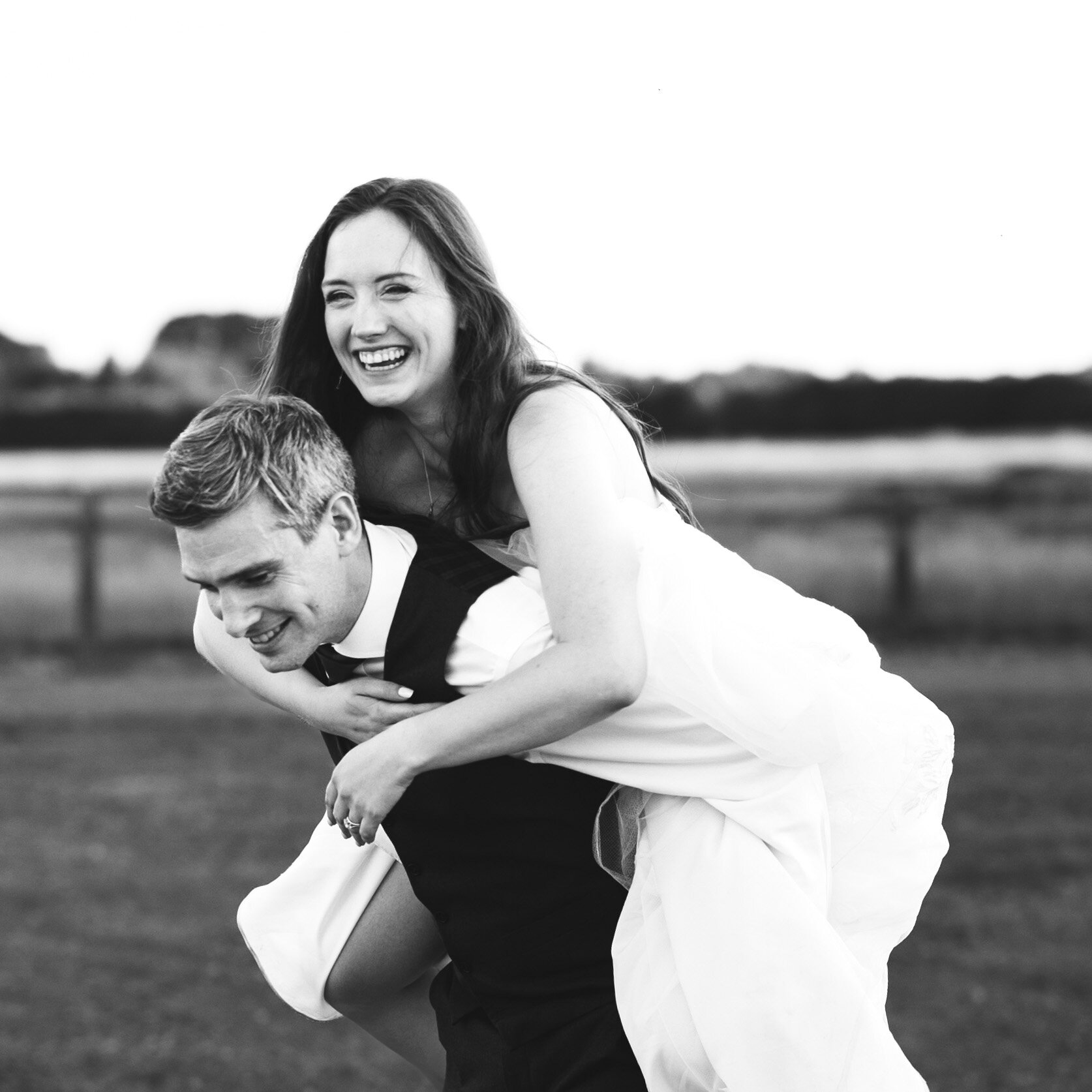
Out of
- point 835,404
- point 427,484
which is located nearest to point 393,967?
point 427,484

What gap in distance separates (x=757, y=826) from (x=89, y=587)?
35.6 feet

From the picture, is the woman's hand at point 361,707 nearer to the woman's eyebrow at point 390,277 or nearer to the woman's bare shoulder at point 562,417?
the woman's bare shoulder at point 562,417

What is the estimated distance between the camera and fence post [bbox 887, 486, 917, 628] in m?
12.7

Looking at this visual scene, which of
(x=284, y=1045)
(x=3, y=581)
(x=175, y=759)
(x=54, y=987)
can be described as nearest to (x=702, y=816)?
(x=284, y=1045)

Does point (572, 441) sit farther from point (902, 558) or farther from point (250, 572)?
point (902, 558)

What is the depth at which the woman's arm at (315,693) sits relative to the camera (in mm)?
2650

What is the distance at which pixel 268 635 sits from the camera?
8.46ft

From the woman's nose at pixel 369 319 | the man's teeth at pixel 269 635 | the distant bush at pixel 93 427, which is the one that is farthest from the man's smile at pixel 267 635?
the distant bush at pixel 93 427

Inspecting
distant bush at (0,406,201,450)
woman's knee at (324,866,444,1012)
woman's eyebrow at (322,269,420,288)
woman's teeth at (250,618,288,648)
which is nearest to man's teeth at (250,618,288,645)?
woman's teeth at (250,618,288,648)

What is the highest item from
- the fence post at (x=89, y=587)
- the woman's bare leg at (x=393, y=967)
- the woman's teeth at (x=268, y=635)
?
the woman's teeth at (x=268, y=635)

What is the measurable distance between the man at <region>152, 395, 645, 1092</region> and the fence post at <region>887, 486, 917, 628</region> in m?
10.3

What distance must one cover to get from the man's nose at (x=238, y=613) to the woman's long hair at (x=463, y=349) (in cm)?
57

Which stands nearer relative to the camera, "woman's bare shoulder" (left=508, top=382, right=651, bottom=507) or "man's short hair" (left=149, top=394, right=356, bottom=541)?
"man's short hair" (left=149, top=394, right=356, bottom=541)

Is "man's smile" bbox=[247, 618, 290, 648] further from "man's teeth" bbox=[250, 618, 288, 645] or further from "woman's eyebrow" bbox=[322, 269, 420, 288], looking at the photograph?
"woman's eyebrow" bbox=[322, 269, 420, 288]
